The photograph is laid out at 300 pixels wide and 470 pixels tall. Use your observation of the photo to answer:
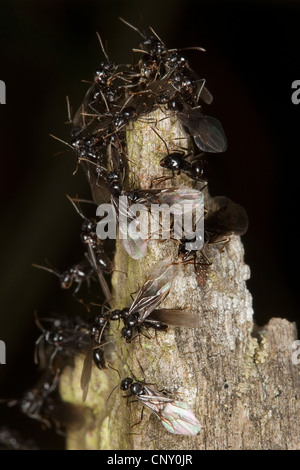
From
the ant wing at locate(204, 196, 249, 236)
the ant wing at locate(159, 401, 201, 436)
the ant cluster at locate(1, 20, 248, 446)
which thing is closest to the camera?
the ant wing at locate(159, 401, 201, 436)

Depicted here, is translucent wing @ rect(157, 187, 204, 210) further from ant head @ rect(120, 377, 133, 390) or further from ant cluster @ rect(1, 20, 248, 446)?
ant head @ rect(120, 377, 133, 390)

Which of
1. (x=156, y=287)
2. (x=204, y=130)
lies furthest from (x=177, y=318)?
(x=204, y=130)

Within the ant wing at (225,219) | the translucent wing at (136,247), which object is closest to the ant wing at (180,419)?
the translucent wing at (136,247)

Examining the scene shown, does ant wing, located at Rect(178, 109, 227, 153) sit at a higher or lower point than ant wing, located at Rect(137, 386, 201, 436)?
higher

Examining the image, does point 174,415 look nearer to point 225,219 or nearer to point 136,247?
point 136,247

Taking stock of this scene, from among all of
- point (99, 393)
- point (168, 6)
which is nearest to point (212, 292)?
point (99, 393)

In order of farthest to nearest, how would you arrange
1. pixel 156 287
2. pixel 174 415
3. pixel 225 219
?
1. pixel 225 219
2. pixel 156 287
3. pixel 174 415

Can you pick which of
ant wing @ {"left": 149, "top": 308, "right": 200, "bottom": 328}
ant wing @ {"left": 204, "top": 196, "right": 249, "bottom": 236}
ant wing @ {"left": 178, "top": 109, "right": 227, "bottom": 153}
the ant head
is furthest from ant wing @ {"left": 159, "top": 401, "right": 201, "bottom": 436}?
ant wing @ {"left": 178, "top": 109, "right": 227, "bottom": 153}
